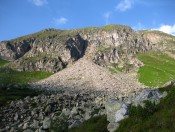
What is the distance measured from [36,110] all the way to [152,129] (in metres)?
32.7

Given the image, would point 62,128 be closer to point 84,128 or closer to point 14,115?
point 84,128

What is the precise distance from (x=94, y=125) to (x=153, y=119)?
7146 millimetres

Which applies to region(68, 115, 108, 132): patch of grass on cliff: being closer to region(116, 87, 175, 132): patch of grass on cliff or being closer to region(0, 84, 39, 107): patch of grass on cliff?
region(116, 87, 175, 132): patch of grass on cliff

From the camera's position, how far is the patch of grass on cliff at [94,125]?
91.3 ft

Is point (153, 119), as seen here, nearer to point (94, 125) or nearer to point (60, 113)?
point (94, 125)

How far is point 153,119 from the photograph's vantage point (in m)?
23.3

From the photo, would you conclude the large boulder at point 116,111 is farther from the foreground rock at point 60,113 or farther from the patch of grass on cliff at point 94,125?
the patch of grass on cliff at point 94,125

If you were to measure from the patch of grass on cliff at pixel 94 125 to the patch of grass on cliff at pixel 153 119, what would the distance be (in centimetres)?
302

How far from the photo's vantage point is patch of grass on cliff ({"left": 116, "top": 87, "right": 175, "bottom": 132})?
851 inches

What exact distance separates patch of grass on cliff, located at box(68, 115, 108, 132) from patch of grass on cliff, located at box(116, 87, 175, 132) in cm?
302

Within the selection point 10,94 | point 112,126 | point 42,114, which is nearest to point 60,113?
point 42,114

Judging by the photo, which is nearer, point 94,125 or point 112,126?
point 112,126

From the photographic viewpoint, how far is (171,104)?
2605cm

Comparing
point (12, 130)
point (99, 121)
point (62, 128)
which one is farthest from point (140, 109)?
point (12, 130)
